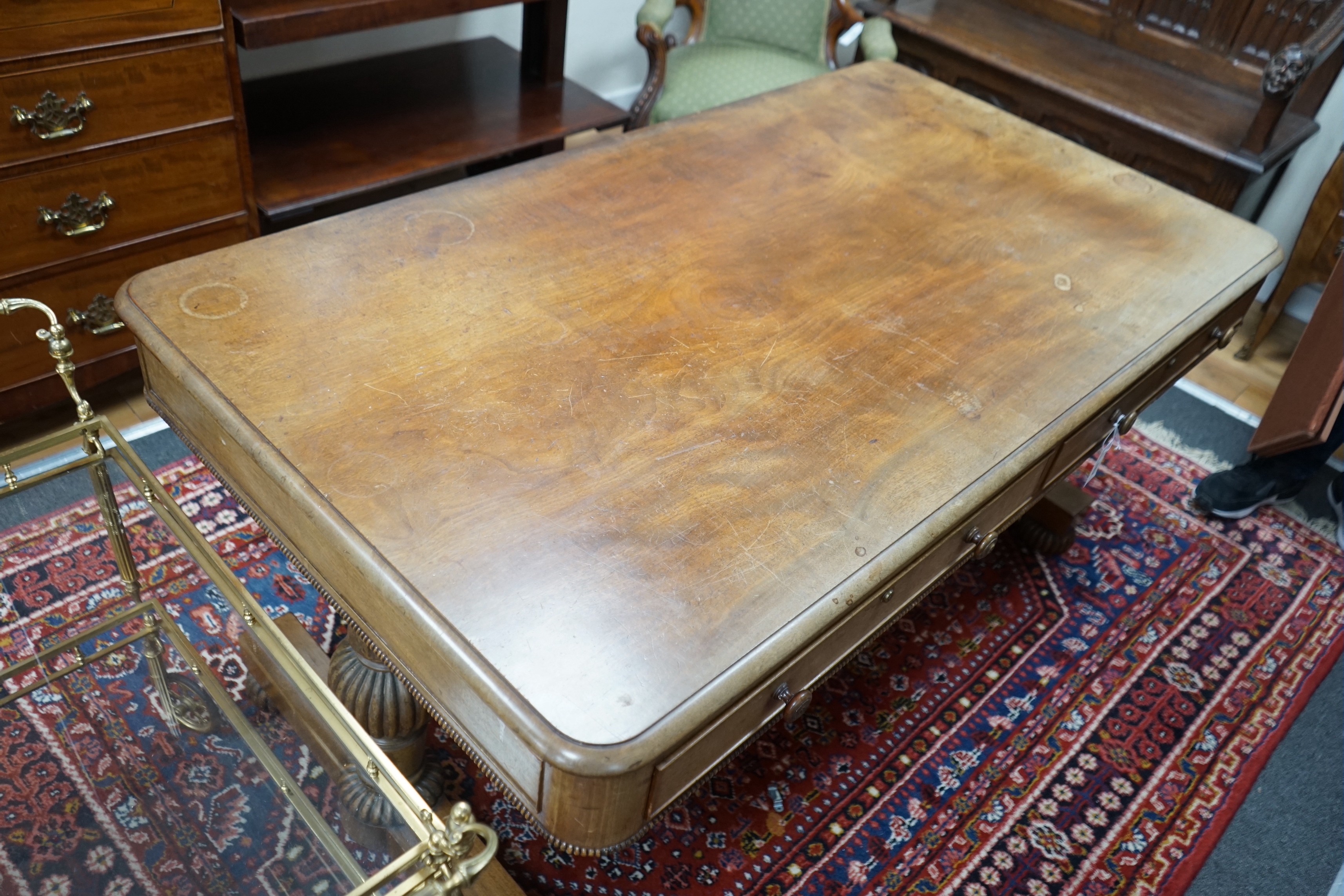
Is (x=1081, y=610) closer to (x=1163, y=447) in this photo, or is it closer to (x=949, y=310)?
(x=1163, y=447)

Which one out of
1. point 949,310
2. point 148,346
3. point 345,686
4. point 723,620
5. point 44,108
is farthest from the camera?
point 44,108

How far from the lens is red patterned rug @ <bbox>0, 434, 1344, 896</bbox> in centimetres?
165

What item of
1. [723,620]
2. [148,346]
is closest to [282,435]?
[148,346]

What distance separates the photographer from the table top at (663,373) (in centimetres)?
109

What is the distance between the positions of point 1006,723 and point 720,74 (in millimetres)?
2092

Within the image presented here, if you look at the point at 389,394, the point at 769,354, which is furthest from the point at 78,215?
the point at 769,354

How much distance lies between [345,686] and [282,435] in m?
0.48

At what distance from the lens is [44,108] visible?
1.85 meters

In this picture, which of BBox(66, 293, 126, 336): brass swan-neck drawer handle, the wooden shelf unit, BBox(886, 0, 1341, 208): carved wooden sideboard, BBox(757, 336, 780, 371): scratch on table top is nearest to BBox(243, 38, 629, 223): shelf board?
the wooden shelf unit

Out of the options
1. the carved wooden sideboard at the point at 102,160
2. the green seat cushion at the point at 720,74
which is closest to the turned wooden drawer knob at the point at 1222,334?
the green seat cushion at the point at 720,74

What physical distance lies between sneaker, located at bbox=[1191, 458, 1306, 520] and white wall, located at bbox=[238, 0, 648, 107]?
218cm

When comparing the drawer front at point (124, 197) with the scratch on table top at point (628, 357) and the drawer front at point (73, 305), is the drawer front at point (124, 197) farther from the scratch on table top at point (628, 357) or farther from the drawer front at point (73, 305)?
the scratch on table top at point (628, 357)

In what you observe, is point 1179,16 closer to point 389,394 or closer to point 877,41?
point 877,41

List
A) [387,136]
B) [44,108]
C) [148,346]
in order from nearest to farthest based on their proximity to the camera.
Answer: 1. [148,346]
2. [44,108]
3. [387,136]
